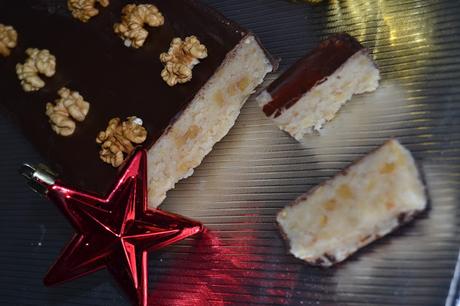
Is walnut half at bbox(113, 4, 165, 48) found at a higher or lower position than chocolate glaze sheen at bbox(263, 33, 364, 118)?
higher

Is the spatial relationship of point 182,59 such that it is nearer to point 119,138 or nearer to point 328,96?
point 119,138

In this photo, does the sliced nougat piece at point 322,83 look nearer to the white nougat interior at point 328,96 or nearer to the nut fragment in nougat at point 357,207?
the white nougat interior at point 328,96

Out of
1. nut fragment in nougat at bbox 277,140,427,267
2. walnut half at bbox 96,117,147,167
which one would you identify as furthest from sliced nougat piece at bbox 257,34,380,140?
walnut half at bbox 96,117,147,167

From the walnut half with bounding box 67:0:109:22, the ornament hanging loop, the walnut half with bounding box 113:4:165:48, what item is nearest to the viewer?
the ornament hanging loop

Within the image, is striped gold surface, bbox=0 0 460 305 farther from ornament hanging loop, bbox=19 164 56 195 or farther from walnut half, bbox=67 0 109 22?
ornament hanging loop, bbox=19 164 56 195

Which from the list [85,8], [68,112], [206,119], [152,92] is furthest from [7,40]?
[206,119]

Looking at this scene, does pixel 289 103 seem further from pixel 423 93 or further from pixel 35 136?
pixel 35 136

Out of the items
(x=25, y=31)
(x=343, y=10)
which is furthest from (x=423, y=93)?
(x=25, y=31)
